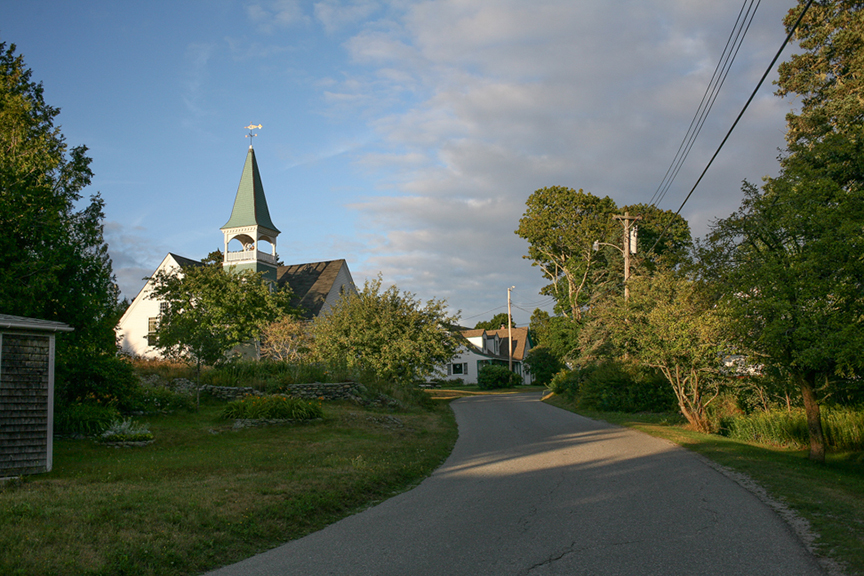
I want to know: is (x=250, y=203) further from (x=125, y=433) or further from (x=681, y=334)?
(x=681, y=334)

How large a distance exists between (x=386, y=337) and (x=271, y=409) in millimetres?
10724

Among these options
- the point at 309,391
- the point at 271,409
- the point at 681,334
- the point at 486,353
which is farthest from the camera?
the point at 486,353

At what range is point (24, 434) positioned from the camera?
941 cm

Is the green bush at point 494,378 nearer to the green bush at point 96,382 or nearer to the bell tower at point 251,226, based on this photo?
the bell tower at point 251,226

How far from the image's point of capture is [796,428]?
15.5 m

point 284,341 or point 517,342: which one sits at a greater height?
point 284,341

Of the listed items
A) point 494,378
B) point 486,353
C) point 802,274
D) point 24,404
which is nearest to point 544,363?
point 494,378

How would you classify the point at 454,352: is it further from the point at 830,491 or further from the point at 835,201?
the point at 830,491

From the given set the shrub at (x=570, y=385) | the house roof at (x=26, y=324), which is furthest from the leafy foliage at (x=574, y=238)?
the house roof at (x=26, y=324)

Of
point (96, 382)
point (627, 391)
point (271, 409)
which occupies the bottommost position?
point (627, 391)

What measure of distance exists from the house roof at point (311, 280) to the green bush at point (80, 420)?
1081 inches

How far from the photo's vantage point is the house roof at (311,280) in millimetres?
43000

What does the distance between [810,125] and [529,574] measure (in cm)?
2243

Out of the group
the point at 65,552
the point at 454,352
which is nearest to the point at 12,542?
the point at 65,552
